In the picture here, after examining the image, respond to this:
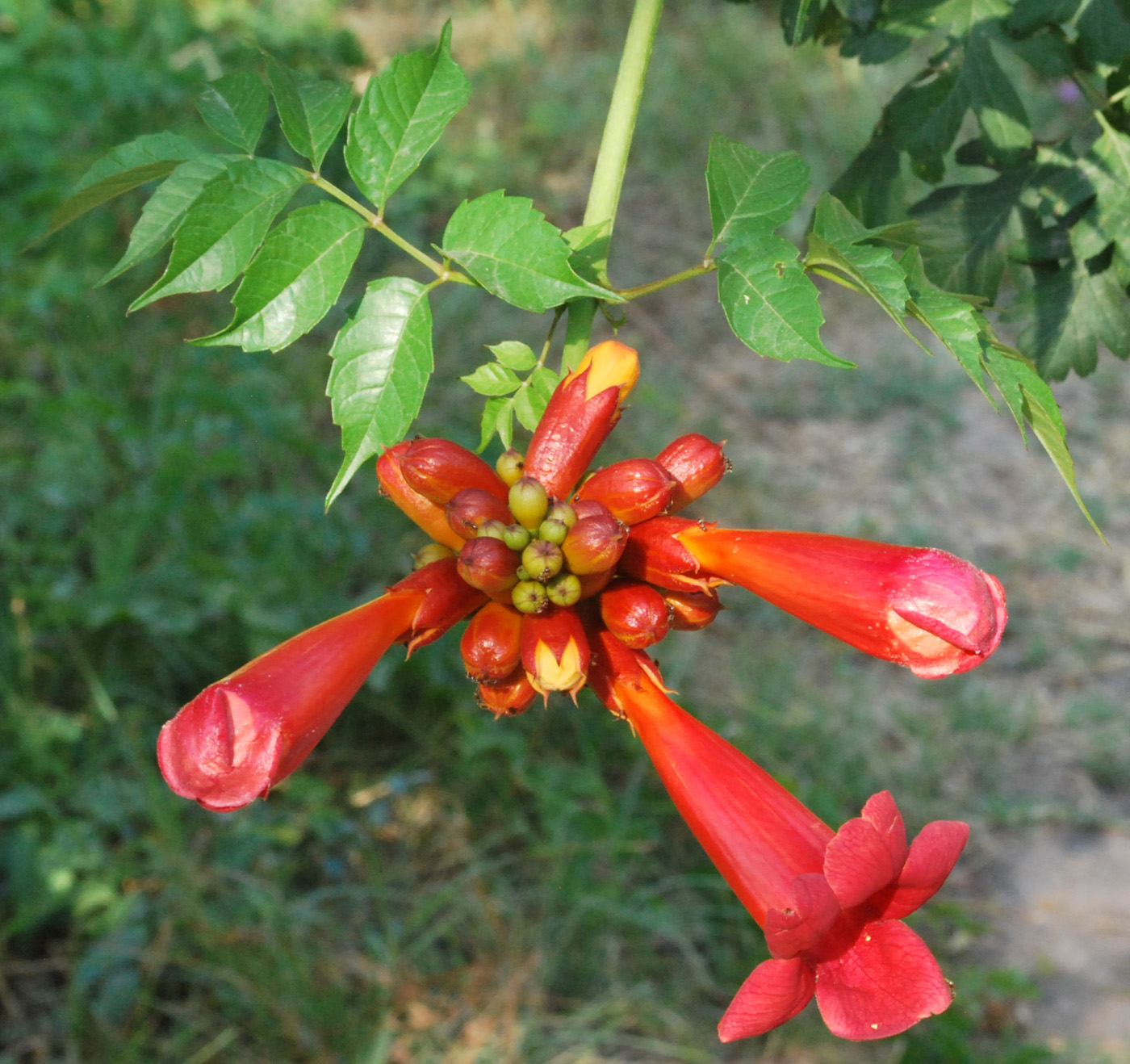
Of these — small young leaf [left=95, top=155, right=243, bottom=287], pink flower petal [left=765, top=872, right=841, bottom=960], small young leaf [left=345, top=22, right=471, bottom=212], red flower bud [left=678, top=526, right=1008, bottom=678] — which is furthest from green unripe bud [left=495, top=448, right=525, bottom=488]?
pink flower petal [left=765, top=872, right=841, bottom=960]

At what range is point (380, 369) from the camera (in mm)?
1110

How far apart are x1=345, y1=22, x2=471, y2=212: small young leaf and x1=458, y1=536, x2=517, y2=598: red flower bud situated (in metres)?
0.41

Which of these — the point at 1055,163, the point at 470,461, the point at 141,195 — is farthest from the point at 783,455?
the point at 470,461

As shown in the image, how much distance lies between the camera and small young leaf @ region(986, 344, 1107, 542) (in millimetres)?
1017

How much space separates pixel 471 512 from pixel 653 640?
0.24m

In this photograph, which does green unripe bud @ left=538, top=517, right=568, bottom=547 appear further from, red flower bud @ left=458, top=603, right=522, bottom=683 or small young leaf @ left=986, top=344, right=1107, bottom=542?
small young leaf @ left=986, top=344, right=1107, bottom=542

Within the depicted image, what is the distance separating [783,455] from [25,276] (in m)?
4.10

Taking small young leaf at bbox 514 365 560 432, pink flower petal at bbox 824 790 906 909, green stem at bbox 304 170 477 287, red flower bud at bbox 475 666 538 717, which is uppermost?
green stem at bbox 304 170 477 287

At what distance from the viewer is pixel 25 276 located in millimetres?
4520

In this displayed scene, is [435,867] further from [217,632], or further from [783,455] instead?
[783,455]

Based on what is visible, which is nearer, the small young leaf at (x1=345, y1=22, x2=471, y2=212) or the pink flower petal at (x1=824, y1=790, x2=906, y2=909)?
the pink flower petal at (x1=824, y1=790, x2=906, y2=909)

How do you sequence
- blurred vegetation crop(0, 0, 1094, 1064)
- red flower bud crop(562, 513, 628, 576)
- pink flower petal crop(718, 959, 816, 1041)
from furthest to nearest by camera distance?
1. blurred vegetation crop(0, 0, 1094, 1064)
2. red flower bud crop(562, 513, 628, 576)
3. pink flower petal crop(718, 959, 816, 1041)

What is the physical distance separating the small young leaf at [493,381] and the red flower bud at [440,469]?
0.08 meters

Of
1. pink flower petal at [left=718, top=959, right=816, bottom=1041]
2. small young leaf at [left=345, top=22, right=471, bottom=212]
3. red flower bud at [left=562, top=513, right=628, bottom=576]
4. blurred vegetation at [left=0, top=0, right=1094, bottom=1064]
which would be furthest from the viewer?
blurred vegetation at [left=0, top=0, right=1094, bottom=1064]
